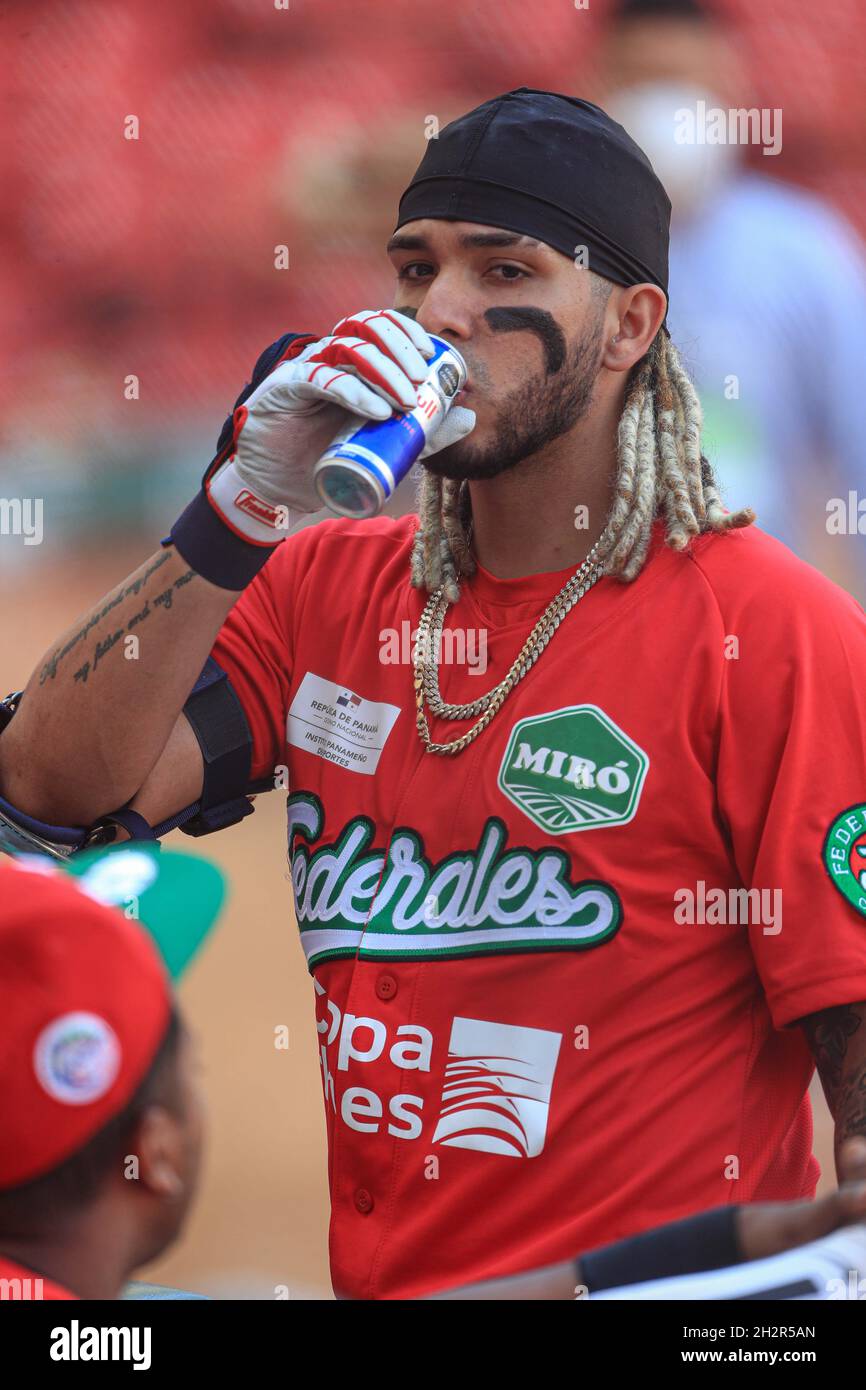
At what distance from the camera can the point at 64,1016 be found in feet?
4.44

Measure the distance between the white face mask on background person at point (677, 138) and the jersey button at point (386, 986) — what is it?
154 inches

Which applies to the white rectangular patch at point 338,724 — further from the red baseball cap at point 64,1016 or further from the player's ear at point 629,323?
the red baseball cap at point 64,1016

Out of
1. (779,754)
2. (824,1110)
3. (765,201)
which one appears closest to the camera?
(779,754)

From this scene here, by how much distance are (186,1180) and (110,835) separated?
711 mm

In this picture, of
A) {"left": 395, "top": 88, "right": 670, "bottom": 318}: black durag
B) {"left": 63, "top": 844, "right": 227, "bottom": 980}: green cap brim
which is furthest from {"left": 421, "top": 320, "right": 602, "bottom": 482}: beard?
{"left": 63, "top": 844, "right": 227, "bottom": 980}: green cap brim

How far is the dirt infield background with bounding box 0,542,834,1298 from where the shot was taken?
4.05 metres

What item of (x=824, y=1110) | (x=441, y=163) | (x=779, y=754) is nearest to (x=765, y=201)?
(x=824, y=1110)

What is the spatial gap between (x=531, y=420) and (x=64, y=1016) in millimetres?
1022

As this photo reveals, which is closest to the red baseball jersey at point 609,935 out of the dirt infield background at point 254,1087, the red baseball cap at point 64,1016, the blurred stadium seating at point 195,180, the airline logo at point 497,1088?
the airline logo at point 497,1088

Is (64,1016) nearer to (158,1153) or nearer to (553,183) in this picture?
(158,1153)

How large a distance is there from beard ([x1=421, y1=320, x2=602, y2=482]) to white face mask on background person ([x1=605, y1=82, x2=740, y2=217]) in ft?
11.2

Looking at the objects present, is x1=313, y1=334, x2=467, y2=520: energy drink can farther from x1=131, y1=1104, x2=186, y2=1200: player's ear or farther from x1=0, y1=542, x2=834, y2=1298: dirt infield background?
x1=0, y1=542, x2=834, y2=1298: dirt infield background

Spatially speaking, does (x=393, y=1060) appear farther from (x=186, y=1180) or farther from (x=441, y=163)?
(x=441, y=163)

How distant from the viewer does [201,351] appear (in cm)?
649
